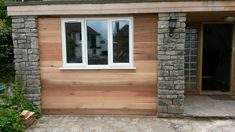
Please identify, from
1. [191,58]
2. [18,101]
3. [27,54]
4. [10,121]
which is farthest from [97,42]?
[191,58]

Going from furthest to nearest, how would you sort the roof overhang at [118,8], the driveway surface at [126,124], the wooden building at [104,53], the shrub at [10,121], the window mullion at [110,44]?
Answer: the window mullion at [110,44], the wooden building at [104,53], the roof overhang at [118,8], the driveway surface at [126,124], the shrub at [10,121]

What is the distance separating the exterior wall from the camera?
6066 millimetres

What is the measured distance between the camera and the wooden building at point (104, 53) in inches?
230

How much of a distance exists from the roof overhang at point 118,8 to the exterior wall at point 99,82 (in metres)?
0.24

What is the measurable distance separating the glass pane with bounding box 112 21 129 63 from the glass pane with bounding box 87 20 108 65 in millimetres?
197

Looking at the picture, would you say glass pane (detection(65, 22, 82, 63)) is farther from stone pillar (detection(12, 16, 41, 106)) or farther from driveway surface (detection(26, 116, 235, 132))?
driveway surface (detection(26, 116, 235, 132))

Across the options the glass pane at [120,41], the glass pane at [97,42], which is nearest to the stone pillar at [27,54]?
the glass pane at [97,42]

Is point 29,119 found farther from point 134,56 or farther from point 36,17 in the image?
point 134,56

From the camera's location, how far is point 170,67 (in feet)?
19.6

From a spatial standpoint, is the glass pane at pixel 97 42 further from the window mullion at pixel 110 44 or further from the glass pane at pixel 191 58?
the glass pane at pixel 191 58

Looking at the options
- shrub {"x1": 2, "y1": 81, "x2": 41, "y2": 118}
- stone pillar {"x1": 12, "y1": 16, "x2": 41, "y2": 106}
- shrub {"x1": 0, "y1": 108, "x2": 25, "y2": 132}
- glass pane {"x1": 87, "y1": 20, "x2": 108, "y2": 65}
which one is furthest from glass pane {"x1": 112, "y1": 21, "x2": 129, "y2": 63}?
shrub {"x1": 0, "y1": 108, "x2": 25, "y2": 132}

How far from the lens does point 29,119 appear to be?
5.63m

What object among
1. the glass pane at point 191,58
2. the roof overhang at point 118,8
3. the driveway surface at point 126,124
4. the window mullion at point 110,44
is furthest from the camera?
the glass pane at point 191,58

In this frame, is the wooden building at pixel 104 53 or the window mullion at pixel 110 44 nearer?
the wooden building at pixel 104 53
